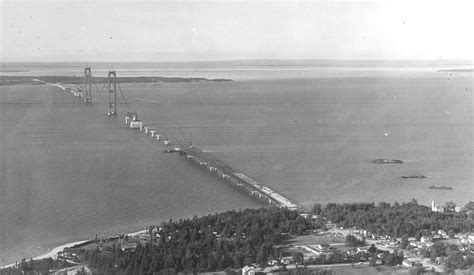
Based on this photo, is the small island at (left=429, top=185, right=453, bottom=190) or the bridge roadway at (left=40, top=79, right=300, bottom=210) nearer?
the bridge roadway at (left=40, top=79, right=300, bottom=210)

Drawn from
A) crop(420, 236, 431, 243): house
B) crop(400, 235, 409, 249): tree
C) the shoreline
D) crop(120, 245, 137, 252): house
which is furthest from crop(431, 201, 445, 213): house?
crop(120, 245, 137, 252): house

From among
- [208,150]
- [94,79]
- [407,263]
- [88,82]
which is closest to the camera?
[407,263]

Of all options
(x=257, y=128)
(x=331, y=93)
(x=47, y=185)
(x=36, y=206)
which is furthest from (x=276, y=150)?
(x=331, y=93)

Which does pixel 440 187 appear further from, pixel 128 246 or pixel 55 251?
pixel 55 251

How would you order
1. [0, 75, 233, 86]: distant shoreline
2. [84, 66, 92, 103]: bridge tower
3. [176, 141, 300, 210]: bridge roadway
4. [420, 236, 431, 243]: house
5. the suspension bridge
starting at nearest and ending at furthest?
1. [420, 236, 431, 243]: house
2. [176, 141, 300, 210]: bridge roadway
3. the suspension bridge
4. [0, 75, 233, 86]: distant shoreline
5. [84, 66, 92, 103]: bridge tower

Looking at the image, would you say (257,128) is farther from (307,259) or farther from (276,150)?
(307,259)

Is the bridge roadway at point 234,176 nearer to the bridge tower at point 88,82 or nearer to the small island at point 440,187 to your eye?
the small island at point 440,187

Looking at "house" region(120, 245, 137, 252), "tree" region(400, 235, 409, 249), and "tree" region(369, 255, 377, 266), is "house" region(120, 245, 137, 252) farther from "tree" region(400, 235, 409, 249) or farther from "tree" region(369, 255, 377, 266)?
"tree" region(400, 235, 409, 249)

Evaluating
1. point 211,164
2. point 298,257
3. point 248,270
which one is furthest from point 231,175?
point 248,270

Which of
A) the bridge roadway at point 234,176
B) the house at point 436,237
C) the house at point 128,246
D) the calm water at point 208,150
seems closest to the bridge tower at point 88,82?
the calm water at point 208,150
